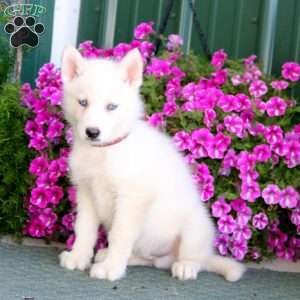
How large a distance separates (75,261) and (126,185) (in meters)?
0.53

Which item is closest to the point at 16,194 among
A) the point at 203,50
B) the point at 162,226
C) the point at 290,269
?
the point at 162,226

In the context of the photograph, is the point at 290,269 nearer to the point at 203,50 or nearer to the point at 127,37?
the point at 203,50

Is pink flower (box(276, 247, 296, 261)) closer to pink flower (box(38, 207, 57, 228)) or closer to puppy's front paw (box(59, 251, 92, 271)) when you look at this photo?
puppy's front paw (box(59, 251, 92, 271))

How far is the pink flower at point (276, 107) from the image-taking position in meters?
3.66

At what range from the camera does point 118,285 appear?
3029 millimetres

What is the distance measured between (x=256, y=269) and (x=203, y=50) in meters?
2.12

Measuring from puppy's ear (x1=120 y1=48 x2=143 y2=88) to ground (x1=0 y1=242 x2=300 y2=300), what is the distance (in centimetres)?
106

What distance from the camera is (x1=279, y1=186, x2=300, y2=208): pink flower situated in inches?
139

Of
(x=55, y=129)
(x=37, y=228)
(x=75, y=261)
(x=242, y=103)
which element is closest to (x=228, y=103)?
(x=242, y=103)

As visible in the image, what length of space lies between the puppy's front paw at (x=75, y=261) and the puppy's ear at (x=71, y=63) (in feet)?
3.18

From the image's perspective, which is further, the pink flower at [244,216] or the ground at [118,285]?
the pink flower at [244,216]

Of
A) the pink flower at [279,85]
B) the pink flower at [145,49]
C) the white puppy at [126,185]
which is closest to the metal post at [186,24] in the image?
the pink flower at [145,49]

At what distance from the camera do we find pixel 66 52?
3150 millimetres

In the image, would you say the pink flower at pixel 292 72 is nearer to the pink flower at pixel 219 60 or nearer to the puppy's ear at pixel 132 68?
the pink flower at pixel 219 60
